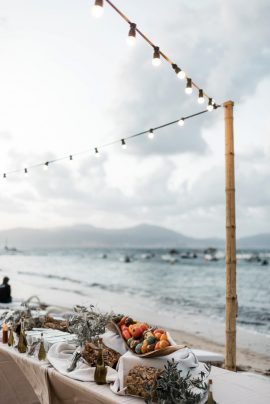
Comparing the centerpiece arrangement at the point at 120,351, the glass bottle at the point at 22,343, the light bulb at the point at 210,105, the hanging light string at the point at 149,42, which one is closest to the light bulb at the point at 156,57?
the hanging light string at the point at 149,42

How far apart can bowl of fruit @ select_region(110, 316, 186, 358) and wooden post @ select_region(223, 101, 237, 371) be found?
1.57 m

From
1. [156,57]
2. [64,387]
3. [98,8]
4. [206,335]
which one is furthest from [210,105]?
[206,335]

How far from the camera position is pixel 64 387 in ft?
8.57

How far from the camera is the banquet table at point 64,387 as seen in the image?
2.33 meters

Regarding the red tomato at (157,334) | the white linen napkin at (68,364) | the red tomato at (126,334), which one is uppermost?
the red tomato at (157,334)

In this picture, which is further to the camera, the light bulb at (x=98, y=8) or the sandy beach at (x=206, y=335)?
the sandy beach at (x=206, y=335)

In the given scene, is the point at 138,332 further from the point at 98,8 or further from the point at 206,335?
the point at 206,335

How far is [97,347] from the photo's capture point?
107 inches

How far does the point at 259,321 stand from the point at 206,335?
14.5 ft

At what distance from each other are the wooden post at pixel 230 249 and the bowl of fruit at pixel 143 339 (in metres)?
1.57

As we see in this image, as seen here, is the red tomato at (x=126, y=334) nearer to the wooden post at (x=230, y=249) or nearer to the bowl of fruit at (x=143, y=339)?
the bowl of fruit at (x=143, y=339)

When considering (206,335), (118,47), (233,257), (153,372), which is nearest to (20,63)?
(118,47)

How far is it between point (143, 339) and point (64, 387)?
2.11 feet

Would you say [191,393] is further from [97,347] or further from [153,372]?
[97,347]
